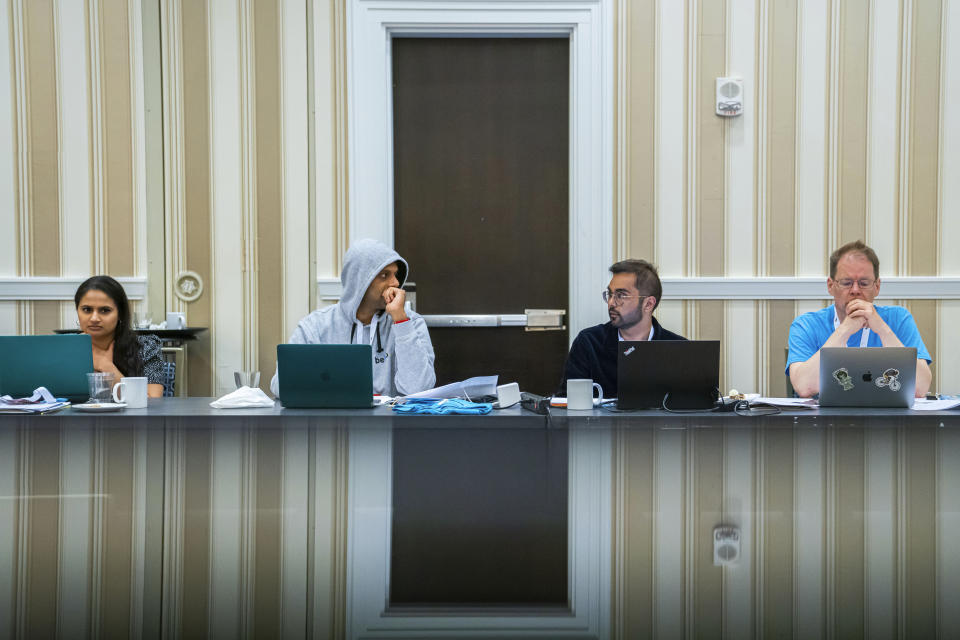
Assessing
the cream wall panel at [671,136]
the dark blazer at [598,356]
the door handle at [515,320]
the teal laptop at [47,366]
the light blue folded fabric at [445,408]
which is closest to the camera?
the light blue folded fabric at [445,408]

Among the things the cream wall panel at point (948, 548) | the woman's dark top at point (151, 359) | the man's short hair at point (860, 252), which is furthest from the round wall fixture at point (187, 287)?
the cream wall panel at point (948, 548)

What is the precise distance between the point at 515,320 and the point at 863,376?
6.17 ft

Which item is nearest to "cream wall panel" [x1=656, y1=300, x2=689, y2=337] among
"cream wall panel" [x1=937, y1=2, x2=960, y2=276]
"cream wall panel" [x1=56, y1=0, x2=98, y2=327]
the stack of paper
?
"cream wall panel" [x1=937, y1=2, x2=960, y2=276]

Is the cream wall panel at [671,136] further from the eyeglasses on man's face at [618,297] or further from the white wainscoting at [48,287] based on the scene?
the white wainscoting at [48,287]

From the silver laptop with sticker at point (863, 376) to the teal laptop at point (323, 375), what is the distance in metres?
1.25

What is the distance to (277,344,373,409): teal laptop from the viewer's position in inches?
86.7

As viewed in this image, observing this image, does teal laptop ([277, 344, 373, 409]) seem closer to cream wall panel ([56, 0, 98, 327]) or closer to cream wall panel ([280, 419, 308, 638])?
cream wall panel ([280, 419, 308, 638])

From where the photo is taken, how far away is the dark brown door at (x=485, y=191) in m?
3.85

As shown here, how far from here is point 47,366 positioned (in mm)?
2340

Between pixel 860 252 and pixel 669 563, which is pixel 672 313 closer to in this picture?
pixel 860 252

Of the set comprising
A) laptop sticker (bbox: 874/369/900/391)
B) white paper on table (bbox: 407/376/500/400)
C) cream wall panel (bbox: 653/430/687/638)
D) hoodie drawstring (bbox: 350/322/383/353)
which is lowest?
cream wall panel (bbox: 653/430/687/638)

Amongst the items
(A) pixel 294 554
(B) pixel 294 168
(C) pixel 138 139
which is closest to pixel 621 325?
(B) pixel 294 168

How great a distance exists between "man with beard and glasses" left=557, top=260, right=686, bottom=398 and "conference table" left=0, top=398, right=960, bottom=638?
1279 mm

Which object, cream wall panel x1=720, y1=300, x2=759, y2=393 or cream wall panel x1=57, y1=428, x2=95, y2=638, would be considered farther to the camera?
cream wall panel x1=720, y1=300, x2=759, y2=393
